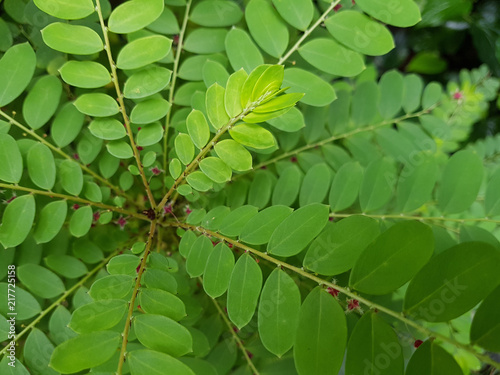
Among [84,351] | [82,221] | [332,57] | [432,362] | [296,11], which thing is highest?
[296,11]

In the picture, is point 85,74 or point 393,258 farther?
point 85,74

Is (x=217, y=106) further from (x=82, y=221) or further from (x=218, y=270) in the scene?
(x=82, y=221)

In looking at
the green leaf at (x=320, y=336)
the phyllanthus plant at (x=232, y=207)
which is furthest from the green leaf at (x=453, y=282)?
the green leaf at (x=320, y=336)

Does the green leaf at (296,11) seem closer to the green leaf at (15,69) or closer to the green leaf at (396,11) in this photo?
the green leaf at (396,11)

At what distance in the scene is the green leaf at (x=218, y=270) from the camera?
0.74 m

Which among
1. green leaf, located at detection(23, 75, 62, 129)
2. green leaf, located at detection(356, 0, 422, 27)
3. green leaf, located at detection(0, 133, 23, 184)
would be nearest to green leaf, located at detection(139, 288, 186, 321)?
green leaf, located at detection(0, 133, 23, 184)

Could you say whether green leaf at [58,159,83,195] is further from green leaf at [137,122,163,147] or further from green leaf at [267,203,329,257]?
green leaf at [267,203,329,257]

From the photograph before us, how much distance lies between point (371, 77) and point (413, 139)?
0.24 m

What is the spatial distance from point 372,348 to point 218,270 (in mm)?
304

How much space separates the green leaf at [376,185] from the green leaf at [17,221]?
73 cm

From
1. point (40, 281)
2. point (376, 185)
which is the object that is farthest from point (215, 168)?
point (40, 281)

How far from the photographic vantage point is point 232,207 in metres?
1.03

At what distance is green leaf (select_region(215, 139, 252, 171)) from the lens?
73 centimetres

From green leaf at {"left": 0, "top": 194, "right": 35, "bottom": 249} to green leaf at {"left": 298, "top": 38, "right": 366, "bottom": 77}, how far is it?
0.70 metres
